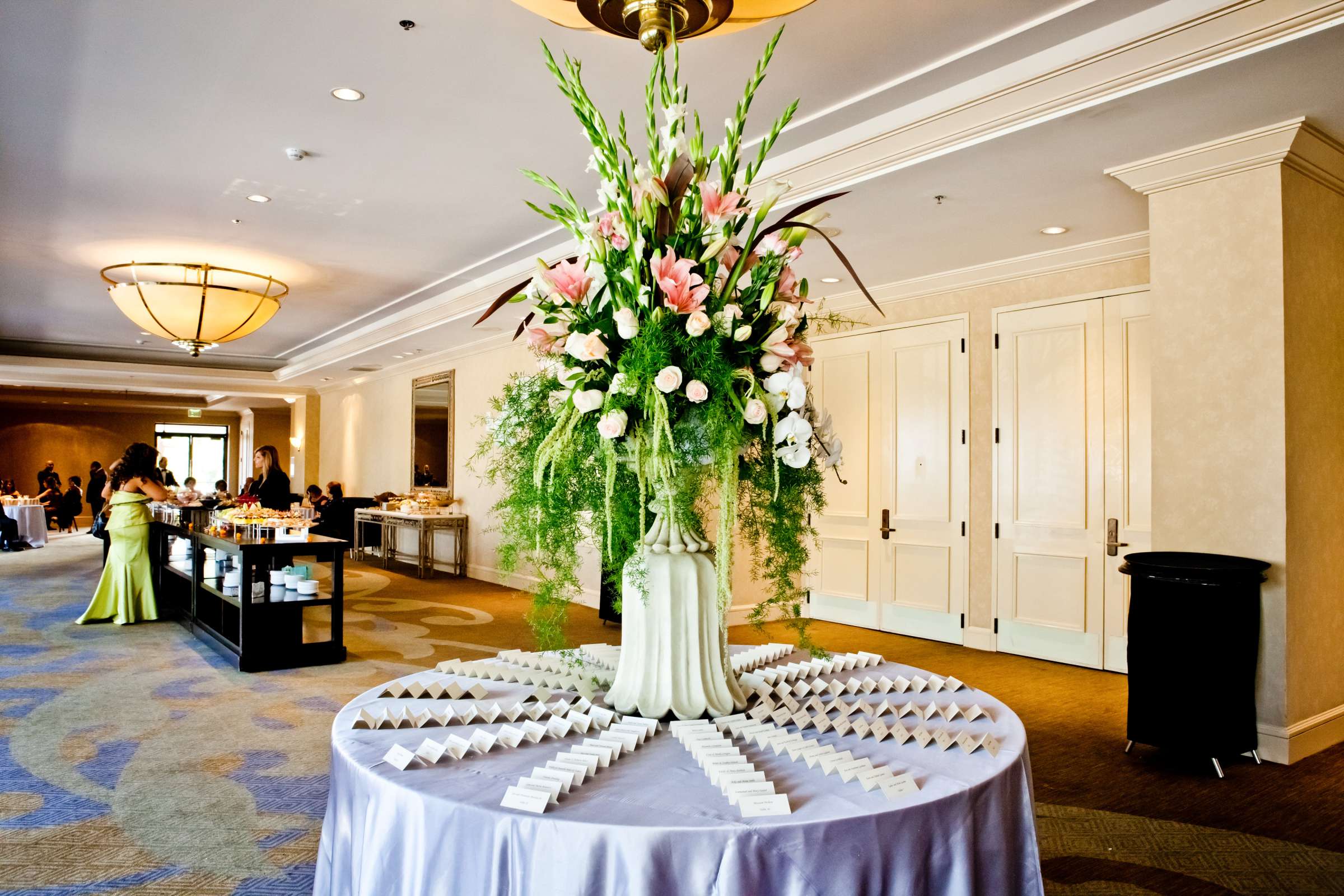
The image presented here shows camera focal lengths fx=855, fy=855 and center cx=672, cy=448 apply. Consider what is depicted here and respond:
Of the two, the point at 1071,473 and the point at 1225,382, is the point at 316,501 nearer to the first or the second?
the point at 1071,473

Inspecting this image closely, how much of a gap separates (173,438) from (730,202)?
92.2ft

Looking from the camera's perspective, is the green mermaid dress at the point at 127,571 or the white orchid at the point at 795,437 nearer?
the white orchid at the point at 795,437

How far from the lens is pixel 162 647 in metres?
6.56

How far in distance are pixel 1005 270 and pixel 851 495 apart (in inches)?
95.8

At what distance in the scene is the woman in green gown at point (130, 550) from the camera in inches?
295

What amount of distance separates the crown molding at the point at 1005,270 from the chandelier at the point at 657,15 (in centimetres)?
320

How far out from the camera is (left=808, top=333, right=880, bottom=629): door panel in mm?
7758

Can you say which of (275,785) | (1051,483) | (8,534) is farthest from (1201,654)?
(8,534)

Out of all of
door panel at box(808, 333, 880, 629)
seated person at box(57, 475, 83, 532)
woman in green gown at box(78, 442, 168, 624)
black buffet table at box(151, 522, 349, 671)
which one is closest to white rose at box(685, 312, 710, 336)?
black buffet table at box(151, 522, 349, 671)

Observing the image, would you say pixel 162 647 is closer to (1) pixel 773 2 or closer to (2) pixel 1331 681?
(1) pixel 773 2

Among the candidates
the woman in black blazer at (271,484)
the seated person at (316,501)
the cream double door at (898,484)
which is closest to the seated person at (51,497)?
the seated person at (316,501)

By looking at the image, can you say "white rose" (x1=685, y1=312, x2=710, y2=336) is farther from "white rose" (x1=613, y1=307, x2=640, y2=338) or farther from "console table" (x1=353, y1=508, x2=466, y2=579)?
"console table" (x1=353, y1=508, x2=466, y2=579)

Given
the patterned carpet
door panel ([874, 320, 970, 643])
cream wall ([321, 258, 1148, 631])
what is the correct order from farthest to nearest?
door panel ([874, 320, 970, 643]) < cream wall ([321, 258, 1148, 631]) < the patterned carpet

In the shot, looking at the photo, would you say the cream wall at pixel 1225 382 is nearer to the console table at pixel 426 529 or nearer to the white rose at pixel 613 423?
the white rose at pixel 613 423
